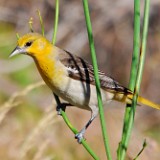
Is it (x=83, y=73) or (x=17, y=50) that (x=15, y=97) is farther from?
(x=17, y=50)

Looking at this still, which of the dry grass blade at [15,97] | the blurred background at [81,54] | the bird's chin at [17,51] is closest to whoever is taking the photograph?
the bird's chin at [17,51]

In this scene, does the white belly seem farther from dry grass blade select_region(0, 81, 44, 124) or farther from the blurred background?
the blurred background

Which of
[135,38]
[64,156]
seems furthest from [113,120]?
[135,38]

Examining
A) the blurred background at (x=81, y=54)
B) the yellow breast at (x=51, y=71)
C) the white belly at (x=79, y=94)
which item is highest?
the blurred background at (x=81, y=54)

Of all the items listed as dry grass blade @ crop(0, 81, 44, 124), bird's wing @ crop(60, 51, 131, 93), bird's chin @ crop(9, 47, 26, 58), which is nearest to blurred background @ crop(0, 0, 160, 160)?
dry grass blade @ crop(0, 81, 44, 124)

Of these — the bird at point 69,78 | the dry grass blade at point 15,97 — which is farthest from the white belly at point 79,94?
the dry grass blade at point 15,97

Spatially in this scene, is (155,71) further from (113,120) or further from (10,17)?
(10,17)

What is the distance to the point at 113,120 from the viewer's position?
8148mm

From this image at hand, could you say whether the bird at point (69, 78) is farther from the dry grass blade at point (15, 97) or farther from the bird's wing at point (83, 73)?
the dry grass blade at point (15, 97)

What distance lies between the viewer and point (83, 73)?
3.96 metres

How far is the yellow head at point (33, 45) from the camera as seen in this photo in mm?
3686

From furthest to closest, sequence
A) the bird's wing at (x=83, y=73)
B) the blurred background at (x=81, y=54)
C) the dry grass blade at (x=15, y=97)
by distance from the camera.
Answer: the blurred background at (x=81, y=54) → the dry grass blade at (x=15, y=97) → the bird's wing at (x=83, y=73)

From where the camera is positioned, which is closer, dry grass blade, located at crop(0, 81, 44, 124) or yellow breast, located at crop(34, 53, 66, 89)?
yellow breast, located at crop(34, 53, 66, 89)

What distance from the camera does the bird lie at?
12.2 ft
